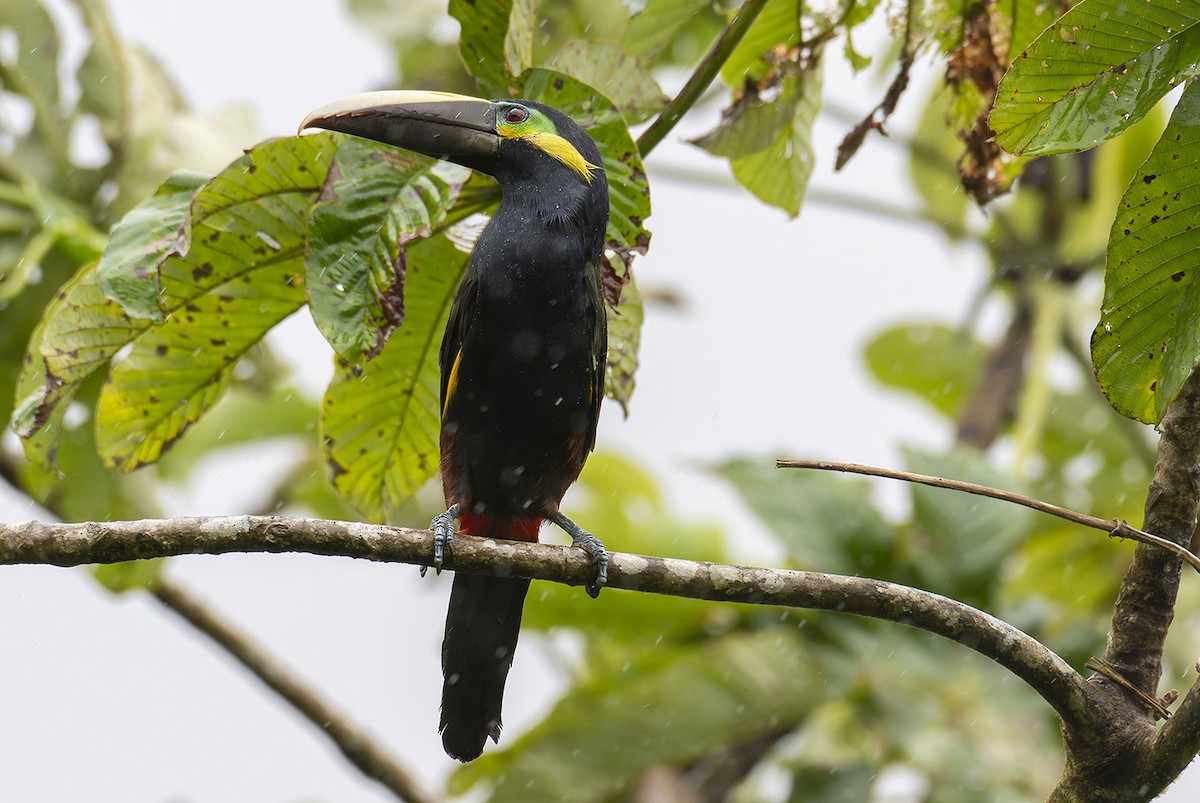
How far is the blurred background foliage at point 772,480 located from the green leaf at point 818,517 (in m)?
0.01

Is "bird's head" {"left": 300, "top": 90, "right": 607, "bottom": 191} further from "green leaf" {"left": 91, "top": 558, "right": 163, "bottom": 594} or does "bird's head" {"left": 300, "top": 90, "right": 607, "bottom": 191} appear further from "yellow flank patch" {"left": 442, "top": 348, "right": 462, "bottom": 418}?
"green leaf" {"left": 91, "top": 558, "right": 163, "bottom": 594}

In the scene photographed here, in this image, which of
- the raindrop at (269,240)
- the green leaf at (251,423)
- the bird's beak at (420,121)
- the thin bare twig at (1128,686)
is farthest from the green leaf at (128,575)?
the thin bare twig at (1128,686)

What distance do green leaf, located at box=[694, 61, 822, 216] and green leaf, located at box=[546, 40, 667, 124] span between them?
0.27 meters

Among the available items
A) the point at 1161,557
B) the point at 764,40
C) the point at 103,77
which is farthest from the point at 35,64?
the point at 1161,557

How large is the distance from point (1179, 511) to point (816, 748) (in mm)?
2187

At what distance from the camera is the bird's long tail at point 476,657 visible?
322 centimetres

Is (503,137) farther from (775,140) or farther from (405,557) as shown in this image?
(405,557)

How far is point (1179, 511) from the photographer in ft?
7.62

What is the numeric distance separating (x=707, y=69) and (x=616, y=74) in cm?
31

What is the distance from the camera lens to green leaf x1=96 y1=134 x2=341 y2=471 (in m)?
2.80

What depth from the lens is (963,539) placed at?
179 inches

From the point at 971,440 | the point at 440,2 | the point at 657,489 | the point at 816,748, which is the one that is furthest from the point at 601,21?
the point at 816,748

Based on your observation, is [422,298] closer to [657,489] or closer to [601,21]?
[601,21]

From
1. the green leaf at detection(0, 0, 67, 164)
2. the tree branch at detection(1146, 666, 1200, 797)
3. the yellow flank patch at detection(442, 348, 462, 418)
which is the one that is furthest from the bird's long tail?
the green leaf at detection(0, 0, 67, 164)
